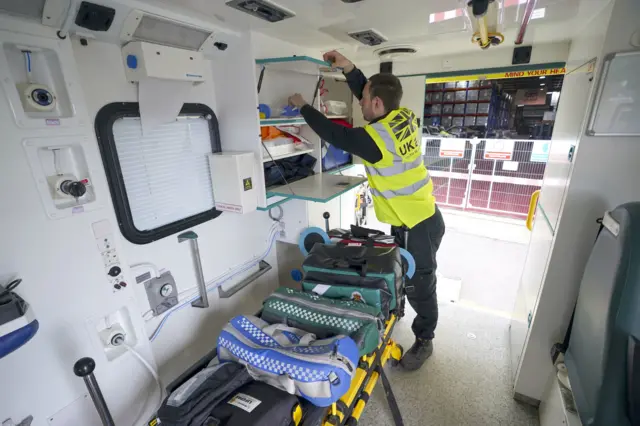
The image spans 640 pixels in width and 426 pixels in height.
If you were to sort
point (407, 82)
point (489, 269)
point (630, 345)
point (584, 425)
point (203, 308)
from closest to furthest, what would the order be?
point (630, 345) < point (584, 425) < point (203, 308) < point (407, 82) < point (489, 269)

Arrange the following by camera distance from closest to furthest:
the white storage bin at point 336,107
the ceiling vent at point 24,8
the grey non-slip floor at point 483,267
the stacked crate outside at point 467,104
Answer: the ceiling vent at point 24,8 → the white storage bin at point 336,107 → the grey non-slip floor at point 483,267 → the stacked crate outside at point 467,104

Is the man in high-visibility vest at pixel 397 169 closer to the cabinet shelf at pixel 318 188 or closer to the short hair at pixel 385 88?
the short hair at pixel 385 88

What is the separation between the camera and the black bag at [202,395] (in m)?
1.07

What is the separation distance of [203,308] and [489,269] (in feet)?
10.6

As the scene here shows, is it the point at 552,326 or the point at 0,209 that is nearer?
the point at 0,209

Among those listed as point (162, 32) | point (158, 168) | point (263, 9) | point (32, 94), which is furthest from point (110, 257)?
point (263, 9)

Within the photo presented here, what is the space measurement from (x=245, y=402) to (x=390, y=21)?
208 cm

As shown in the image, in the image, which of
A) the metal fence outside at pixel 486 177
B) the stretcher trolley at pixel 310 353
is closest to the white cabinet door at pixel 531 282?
the stretcher trolley at pixel 310 353

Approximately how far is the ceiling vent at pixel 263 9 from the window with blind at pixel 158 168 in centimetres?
69

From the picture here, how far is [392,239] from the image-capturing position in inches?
78.8

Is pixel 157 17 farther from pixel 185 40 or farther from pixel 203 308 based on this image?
pixel 203 308

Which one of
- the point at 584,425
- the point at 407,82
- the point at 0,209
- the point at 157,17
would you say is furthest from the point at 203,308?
the point at 407,82

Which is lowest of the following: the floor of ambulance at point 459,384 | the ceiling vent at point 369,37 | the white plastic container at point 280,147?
the floor of ambulance at point 459,384

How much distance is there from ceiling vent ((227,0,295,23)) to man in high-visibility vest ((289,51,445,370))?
19.0 inches
